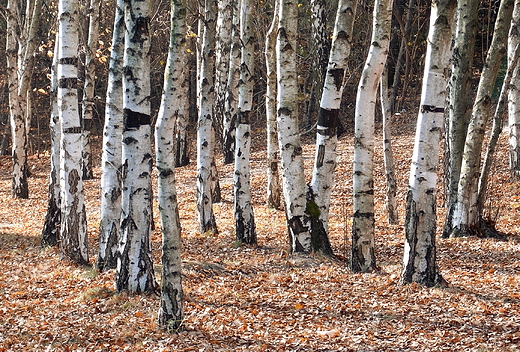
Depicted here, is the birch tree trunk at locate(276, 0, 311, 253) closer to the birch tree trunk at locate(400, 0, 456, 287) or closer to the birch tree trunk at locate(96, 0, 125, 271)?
the birch tree trunk at locate(400, 0, 456, 287)

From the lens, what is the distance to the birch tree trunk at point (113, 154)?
878 cm

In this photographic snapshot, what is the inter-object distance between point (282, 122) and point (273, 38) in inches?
187

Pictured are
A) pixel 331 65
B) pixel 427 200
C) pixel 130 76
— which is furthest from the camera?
pixel 331 65

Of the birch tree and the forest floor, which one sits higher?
the birch tree

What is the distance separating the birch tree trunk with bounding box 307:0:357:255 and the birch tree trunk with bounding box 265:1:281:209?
4433 millimetres

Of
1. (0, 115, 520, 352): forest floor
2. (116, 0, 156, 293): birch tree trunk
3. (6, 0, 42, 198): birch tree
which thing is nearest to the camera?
(0, 115, 520, 352): forest floor

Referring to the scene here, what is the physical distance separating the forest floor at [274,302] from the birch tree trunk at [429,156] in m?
0.34

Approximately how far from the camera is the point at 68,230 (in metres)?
10.1

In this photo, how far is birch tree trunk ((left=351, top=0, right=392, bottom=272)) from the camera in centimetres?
863

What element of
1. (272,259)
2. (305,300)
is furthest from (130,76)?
(272,259)

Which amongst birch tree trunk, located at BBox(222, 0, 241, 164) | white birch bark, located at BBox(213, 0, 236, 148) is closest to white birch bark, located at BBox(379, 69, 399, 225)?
birch tree trunk, located at BBox(222, 0, 241, 164)

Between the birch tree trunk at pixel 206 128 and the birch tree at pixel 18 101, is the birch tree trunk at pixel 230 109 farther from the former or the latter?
the birch tree at pixel 18 101

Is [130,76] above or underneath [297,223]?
above

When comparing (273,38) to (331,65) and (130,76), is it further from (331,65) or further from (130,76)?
(130,76)
